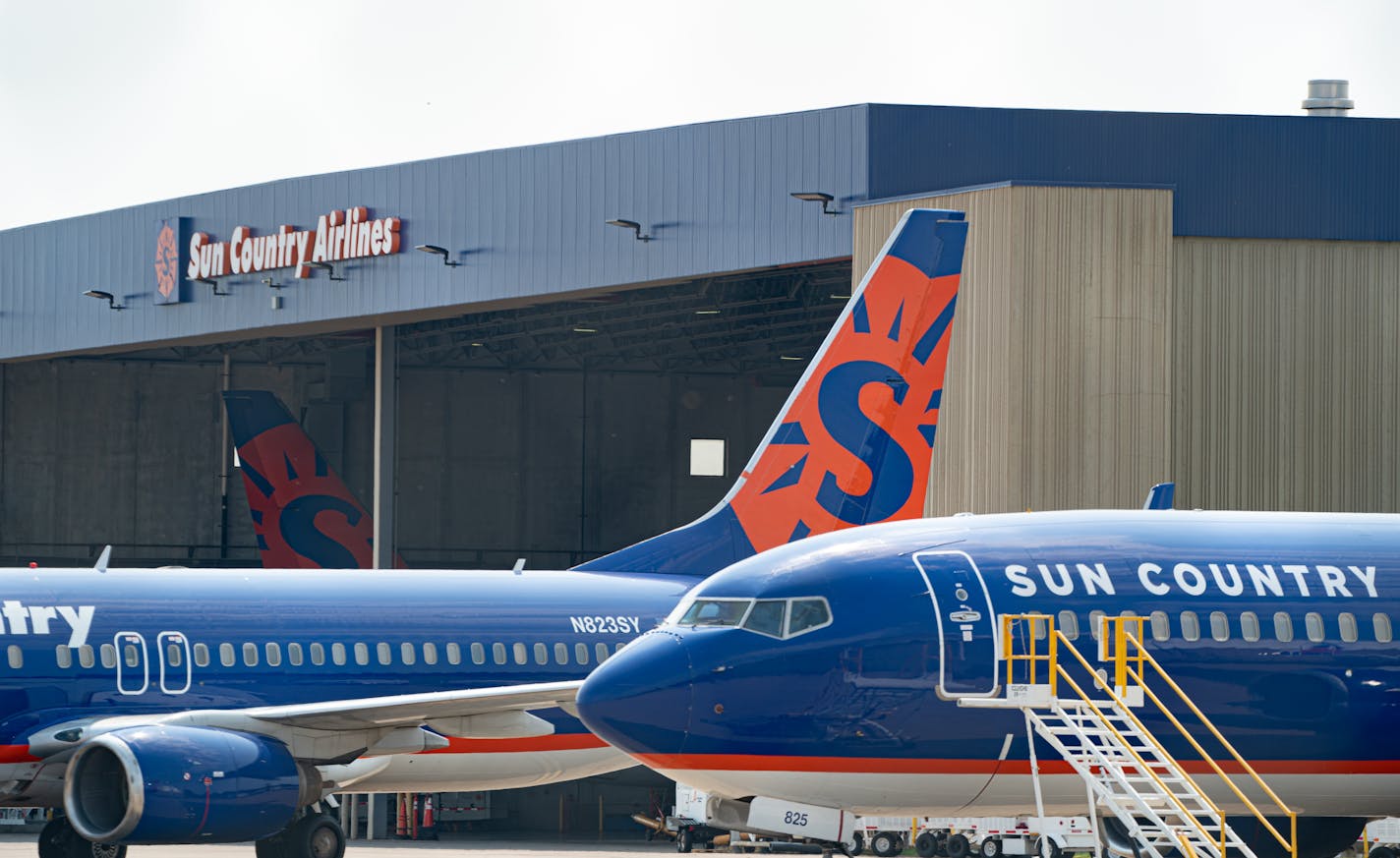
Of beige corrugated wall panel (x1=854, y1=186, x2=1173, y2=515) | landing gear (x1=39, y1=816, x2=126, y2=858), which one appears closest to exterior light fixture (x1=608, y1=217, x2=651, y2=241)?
beige corrugated wall panel (x1=854, y1=186, x2=1173, y2=515)

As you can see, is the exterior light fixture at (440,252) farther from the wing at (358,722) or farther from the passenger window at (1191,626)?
the passenger window at (1191,626)

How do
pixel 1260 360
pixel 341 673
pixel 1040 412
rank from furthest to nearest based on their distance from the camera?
pixel 1260 360
pixel 1040 412
pixel 341 673

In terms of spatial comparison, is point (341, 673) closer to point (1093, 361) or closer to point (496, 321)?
point (1093, 361)

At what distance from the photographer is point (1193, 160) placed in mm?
31438

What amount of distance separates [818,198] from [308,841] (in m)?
13.6

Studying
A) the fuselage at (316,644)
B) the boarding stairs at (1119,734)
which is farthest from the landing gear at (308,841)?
the boarding stairs at (1119,734)

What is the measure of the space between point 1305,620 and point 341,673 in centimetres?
1167

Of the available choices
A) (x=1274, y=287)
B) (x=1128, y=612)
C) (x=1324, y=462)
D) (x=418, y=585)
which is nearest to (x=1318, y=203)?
(x=1274, y=287)

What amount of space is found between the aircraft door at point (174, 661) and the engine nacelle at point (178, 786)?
4.38ft

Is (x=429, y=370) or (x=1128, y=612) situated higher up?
(x=429, y=370)

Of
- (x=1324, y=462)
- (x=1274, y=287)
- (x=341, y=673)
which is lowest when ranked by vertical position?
(x=341, y=673)

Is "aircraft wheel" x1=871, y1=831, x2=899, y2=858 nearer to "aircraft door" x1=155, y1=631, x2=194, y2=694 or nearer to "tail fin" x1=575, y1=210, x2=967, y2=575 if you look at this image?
"tail fin" x1=575, y1=210, x2=967, y2=575

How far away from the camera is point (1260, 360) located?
3178 centimetres

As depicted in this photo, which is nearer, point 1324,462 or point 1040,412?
point 1040,412
